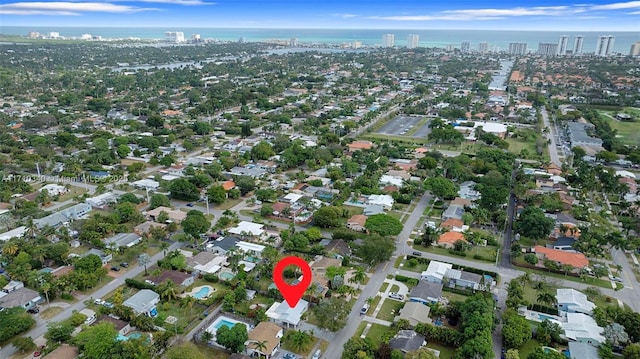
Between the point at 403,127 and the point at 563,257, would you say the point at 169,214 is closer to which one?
the point at 563,257

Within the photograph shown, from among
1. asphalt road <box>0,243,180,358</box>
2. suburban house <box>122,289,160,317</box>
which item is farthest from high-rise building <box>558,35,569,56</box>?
suburban house <box>122,289,160,317</box>

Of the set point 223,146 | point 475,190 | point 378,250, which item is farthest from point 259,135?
point 378,250

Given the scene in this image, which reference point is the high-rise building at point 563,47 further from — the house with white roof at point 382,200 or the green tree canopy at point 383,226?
the green tree canopy at point 383,226

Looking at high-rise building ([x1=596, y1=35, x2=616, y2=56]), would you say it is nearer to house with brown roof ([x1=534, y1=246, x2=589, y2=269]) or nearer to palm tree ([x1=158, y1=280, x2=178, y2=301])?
house with brown roof ([x1=534, y1=246, x2=589, y2=269])

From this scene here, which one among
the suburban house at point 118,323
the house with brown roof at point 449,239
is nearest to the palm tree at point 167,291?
the suburban house at point 118,323

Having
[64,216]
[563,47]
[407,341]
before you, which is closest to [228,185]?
[64,216]

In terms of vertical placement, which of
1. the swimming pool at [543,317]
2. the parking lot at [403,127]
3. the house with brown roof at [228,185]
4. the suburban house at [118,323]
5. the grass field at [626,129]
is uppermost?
the grass field at [626,129]

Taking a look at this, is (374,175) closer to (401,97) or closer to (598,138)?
(598,138)
